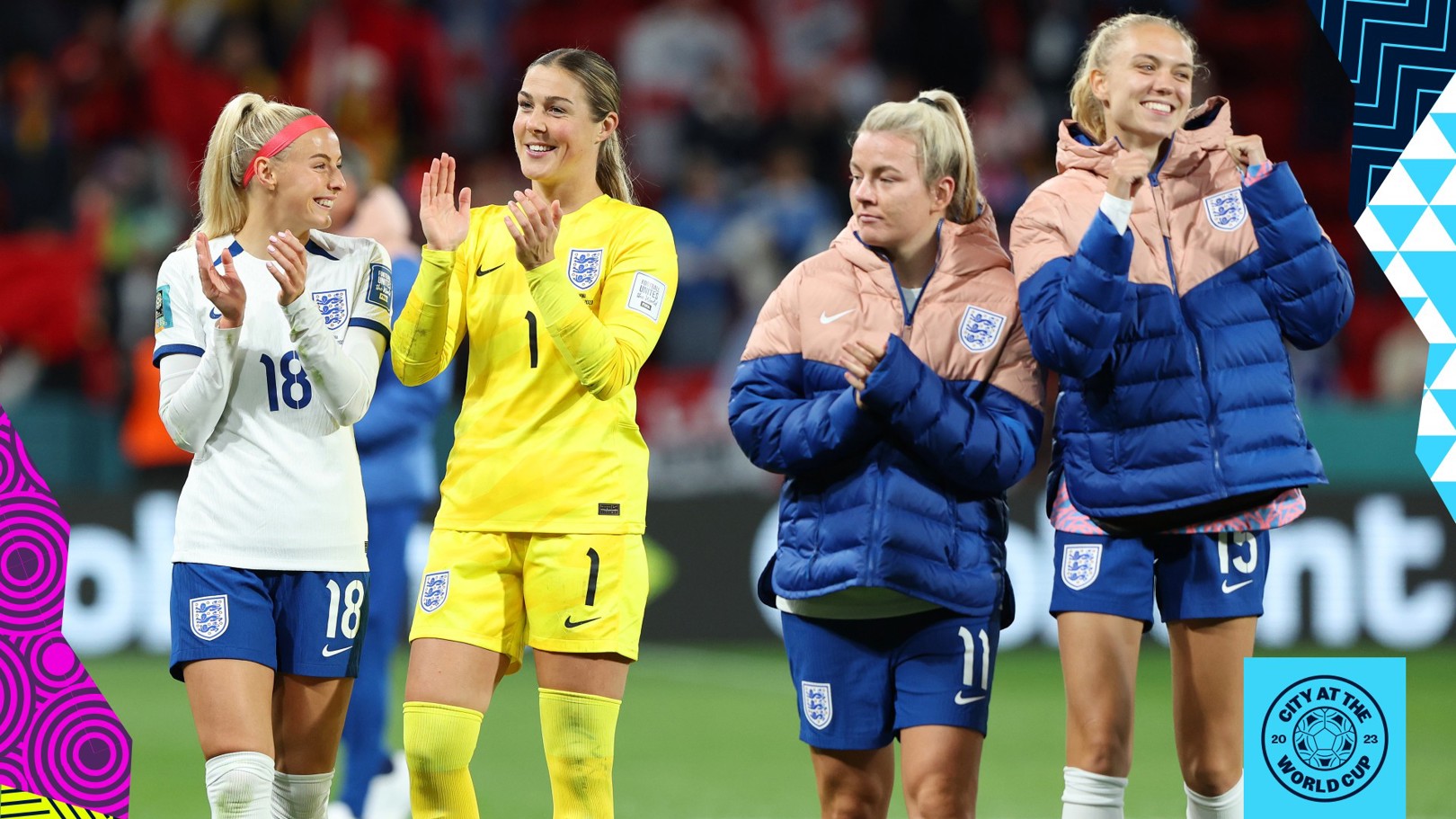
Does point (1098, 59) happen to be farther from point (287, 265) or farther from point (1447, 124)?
point (287, 265)

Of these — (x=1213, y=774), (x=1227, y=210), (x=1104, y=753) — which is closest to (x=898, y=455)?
(x=1104, y=753)

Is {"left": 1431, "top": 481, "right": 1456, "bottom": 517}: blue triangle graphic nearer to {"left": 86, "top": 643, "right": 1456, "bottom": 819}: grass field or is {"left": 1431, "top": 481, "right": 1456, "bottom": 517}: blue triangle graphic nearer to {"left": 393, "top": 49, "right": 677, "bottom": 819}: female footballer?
{"left": 393, "top": 49, "right": 677, "bottom": 819}: female footballer

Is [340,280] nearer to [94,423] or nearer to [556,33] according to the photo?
[94,423]

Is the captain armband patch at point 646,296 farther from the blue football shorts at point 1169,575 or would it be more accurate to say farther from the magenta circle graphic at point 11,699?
the magenta circle graphic at point 11,699

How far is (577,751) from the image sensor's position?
14.4 feet

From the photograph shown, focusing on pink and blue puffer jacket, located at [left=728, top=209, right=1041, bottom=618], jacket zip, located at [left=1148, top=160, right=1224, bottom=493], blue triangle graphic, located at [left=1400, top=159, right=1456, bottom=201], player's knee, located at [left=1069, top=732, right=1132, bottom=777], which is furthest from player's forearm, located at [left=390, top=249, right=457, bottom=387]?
blue triangle graphic, located at [left=1400, top=159, right=1456, bottom=201]

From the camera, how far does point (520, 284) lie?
4543 mm

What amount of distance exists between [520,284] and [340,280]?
0.45m

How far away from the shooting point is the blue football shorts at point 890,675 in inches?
163

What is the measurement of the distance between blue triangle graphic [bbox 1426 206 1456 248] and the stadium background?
3164 millimetres

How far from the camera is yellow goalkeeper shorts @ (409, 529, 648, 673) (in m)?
4.43

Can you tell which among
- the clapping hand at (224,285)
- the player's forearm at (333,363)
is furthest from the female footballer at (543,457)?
the clapping hand at (224,285)

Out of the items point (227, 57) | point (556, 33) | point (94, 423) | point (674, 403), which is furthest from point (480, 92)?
point (94, 423)

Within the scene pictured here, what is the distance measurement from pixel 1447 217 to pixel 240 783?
121 inches
